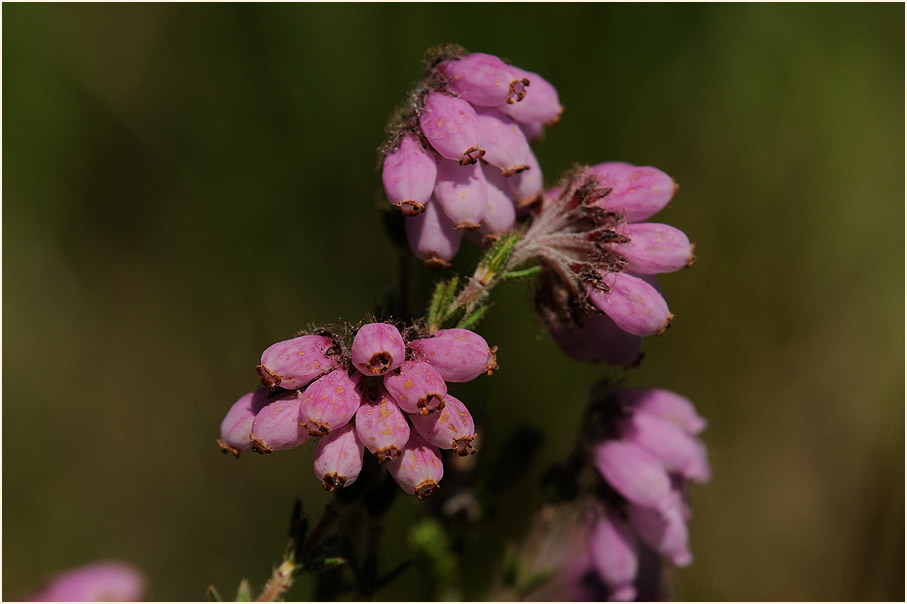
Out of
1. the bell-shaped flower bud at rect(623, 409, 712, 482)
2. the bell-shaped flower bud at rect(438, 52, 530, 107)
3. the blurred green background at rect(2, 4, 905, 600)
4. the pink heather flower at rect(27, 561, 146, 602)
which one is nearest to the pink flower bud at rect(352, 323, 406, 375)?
the bell-shaped flower bud at rect(438, 52, 530, 107)

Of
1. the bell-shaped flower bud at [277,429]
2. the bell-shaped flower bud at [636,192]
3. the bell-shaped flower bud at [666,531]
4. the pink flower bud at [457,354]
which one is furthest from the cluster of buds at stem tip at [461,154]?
the bell-shaped flower bud at [666,531]

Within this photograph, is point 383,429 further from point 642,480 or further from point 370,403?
point 642,480

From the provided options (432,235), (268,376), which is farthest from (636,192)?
(268,376)

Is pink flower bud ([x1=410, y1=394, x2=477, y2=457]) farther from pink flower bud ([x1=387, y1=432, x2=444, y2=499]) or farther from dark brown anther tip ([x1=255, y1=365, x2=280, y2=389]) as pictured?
dark brown anther tip ([x1=255, y1=365, x2=280, y2=389])

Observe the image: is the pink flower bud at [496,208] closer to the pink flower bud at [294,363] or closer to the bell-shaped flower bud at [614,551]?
the pink flower bud at [294,363]

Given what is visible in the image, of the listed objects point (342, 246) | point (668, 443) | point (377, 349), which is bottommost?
point (342, 246)

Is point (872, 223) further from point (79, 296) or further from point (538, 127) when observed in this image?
point (79, 296)

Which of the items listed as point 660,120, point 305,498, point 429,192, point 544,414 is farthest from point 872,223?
point 429,192
